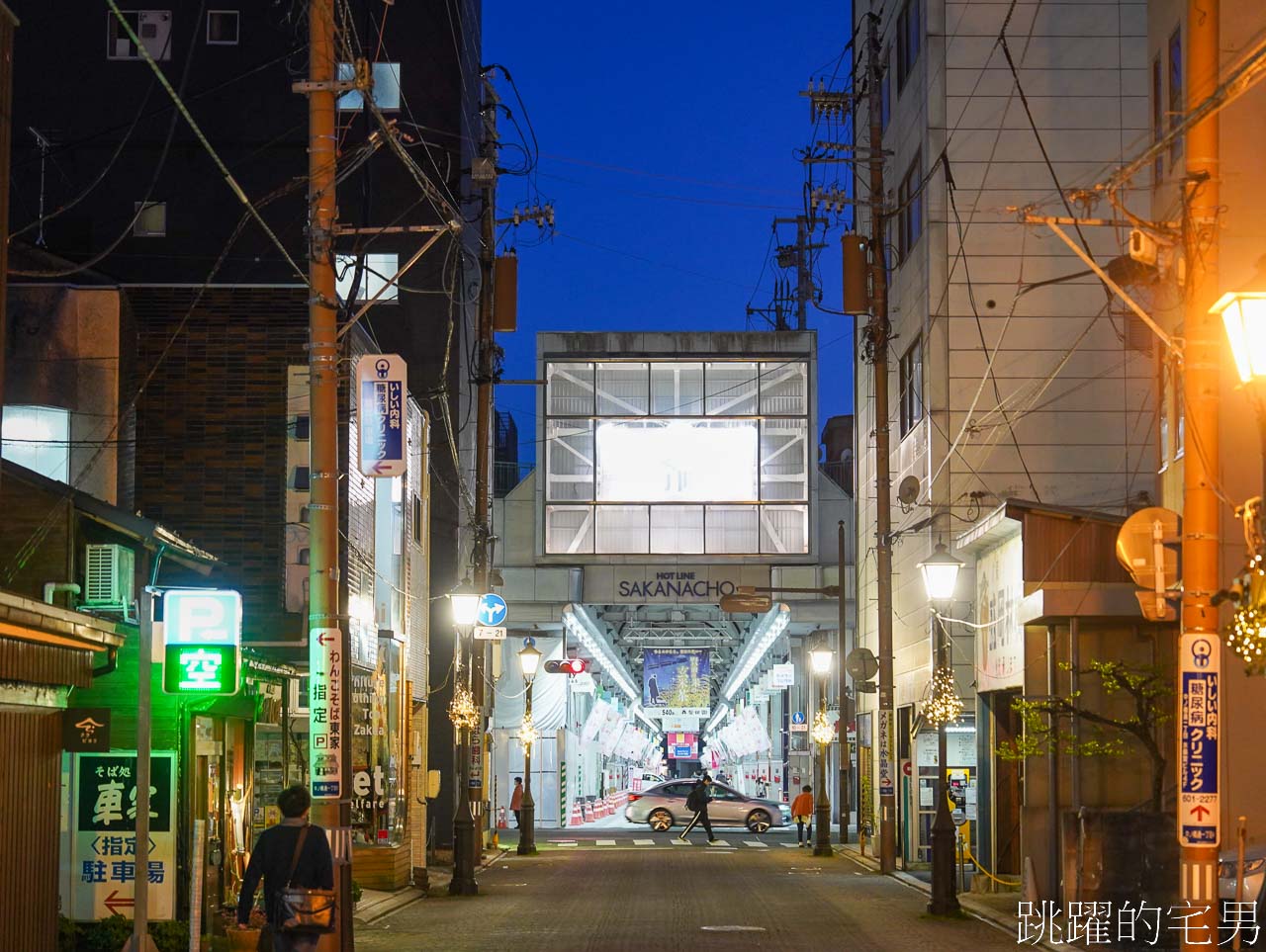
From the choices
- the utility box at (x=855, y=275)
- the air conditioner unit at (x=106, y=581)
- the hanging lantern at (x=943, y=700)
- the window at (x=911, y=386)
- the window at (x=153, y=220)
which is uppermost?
the window at (x=153, y=220)

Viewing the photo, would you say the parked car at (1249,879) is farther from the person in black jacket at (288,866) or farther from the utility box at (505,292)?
the utility box at (505,292)

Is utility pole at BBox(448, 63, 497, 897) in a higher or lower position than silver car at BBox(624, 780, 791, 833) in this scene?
higher

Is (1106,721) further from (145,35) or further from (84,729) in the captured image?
(145,35)

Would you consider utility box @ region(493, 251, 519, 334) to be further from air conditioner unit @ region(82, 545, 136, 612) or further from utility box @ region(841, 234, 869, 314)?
air conditioner unit @ region(82, 545, 136, 612)

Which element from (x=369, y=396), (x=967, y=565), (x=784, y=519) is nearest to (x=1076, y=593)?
(x=967, y=565)

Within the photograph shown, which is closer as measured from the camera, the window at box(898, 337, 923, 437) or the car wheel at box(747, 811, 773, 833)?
the window at box(898, 337, 923, 437)

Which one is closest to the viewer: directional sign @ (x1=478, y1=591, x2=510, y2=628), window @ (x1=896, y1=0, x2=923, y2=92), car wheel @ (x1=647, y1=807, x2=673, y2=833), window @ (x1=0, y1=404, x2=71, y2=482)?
window @ (x1=0, y1=404, x2=71, y2=482)

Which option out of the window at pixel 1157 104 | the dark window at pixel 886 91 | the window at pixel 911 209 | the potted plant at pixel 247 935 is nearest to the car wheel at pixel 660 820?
the window at pixel 911 209

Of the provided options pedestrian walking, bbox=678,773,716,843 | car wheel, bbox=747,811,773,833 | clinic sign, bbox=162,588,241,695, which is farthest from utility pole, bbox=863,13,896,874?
car wheel, bbox=747,811,773,833

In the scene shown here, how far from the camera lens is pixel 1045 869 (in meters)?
26.9

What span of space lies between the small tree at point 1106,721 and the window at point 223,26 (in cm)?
2279

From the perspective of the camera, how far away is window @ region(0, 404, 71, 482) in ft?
82.6

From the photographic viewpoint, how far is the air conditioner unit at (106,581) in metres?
19.0

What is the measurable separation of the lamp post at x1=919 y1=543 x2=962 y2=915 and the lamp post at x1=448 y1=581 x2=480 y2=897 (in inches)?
307
